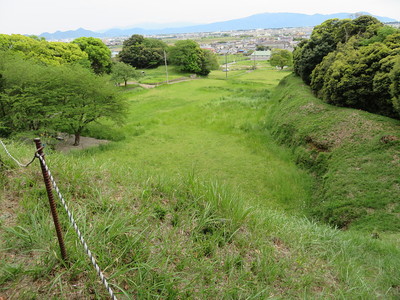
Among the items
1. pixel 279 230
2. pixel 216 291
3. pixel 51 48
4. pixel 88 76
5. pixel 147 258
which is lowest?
pixel 279 230

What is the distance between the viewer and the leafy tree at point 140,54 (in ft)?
165

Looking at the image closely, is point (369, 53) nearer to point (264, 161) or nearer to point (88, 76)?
point (264, 161)

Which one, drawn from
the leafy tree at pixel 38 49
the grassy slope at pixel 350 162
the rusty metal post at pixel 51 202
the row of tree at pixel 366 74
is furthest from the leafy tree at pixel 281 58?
the rusty metal post at pixel 51 202

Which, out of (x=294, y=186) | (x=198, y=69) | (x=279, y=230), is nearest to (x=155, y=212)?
(x=279, y=230)

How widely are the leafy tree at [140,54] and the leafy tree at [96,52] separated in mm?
8175

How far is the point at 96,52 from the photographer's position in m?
40.3

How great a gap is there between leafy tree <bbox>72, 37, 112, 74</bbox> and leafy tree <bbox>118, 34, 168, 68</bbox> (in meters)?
8.17

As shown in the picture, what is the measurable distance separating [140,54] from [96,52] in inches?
460

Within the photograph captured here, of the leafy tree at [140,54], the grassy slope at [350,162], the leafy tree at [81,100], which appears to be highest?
the leafy tree at [140,54]

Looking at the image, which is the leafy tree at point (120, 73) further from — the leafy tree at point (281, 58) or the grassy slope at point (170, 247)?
the leafy tree at point (281, 58)

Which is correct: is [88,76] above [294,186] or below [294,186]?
above

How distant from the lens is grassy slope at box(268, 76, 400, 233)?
7.53m

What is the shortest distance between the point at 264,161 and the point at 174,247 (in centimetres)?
1022

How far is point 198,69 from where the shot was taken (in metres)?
47.8
